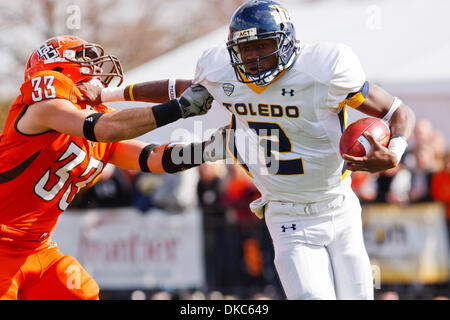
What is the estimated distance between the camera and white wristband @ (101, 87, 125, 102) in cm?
455

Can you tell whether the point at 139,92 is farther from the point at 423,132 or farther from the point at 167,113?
the point at 423,132

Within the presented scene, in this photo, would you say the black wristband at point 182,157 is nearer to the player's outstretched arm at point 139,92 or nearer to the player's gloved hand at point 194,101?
the player's outstretched arm at point 139,92

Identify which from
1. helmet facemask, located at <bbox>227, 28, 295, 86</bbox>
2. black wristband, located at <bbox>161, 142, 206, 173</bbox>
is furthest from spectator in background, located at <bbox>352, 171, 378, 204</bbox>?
helmet facemask, located at <bbox>227, 28, 295, 86</bbox>

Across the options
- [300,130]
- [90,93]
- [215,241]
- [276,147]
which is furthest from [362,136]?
[215,241]

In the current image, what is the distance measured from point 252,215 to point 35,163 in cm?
407

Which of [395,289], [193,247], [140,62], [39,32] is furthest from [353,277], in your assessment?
[140,62]

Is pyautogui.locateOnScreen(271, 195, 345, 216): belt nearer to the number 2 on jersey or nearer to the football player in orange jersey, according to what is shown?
the number 2 on jersey

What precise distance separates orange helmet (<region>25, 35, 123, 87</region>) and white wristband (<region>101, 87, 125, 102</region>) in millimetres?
155

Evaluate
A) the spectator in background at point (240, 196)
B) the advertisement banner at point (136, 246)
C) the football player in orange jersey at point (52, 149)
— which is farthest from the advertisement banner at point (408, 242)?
the football player in orange jersey at point (52, 149)

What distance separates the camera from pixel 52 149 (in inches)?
175

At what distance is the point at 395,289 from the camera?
7.72 metres

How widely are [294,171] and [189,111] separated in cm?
73

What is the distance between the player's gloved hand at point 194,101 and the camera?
4105 mm

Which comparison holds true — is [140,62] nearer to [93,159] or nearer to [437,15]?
[437,15]
